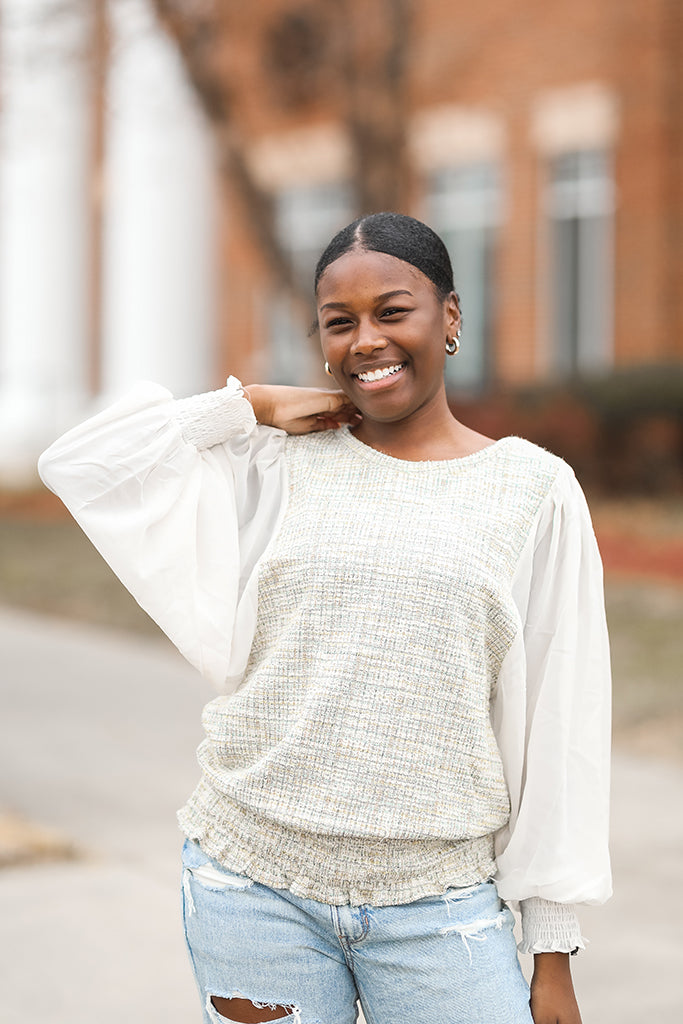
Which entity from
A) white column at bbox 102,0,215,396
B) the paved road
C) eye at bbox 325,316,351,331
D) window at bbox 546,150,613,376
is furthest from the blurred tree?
eye at bbox 325,316,351,331

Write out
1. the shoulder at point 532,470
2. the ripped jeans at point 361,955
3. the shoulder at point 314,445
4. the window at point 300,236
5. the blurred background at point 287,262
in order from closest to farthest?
the ripped jeans at point 361,955
the shoulder at point 532,470
the shoulder at point 314,445
the blurred background at point 287,262
the window at point 300,236

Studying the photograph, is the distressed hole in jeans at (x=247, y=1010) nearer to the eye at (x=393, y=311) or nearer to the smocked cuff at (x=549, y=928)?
the smocked cuff at (x=549, y=928)

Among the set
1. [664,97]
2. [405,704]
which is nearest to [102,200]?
[664,97]

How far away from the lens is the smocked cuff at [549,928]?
207cm

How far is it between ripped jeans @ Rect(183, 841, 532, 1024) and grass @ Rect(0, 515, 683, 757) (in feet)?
15.2

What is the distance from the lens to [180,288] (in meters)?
16.5

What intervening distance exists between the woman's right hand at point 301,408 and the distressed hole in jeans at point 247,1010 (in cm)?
87

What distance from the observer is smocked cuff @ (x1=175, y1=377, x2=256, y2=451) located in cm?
220

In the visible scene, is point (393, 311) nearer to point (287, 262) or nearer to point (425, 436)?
point (425, 436)

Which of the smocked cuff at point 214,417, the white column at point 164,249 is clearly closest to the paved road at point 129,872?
the smocked cuff at point 214,417

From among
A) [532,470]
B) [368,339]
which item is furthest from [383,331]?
[532,470]

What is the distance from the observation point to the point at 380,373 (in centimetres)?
215

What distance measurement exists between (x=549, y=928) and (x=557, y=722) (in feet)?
0.99

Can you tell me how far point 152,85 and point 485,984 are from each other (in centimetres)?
1440
